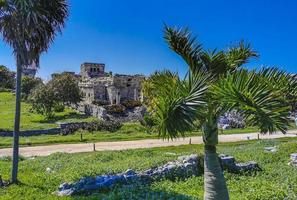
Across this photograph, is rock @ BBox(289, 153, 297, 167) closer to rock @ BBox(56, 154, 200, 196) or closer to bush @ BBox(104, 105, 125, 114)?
rock @ BBox(56, 154, 200, 196)

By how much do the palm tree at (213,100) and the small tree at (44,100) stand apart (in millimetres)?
63272

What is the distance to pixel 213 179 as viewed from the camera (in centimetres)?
1080

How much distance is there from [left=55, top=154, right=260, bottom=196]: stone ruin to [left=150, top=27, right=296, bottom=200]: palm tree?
788 cm

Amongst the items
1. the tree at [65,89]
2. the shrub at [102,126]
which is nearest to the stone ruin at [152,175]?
the shrub at [102,126]

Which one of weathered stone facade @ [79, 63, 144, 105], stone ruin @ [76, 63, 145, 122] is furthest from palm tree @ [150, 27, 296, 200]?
weathered stone facade @ [79, 63, 144, 105]

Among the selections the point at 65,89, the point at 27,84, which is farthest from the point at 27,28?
the point at 27,84

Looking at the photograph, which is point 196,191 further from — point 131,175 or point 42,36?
point 42,36

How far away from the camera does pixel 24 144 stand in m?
44.1

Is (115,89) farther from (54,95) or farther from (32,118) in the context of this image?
(32,118)

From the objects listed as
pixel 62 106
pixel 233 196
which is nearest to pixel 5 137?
pixel 62 106

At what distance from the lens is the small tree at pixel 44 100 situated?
72.7 m

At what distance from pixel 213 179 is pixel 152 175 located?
9239 mm

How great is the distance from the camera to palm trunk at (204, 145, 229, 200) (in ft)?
35.2

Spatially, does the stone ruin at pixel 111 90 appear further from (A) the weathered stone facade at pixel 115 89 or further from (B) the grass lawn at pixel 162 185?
(B) the grass lawn at pixel 162 185
